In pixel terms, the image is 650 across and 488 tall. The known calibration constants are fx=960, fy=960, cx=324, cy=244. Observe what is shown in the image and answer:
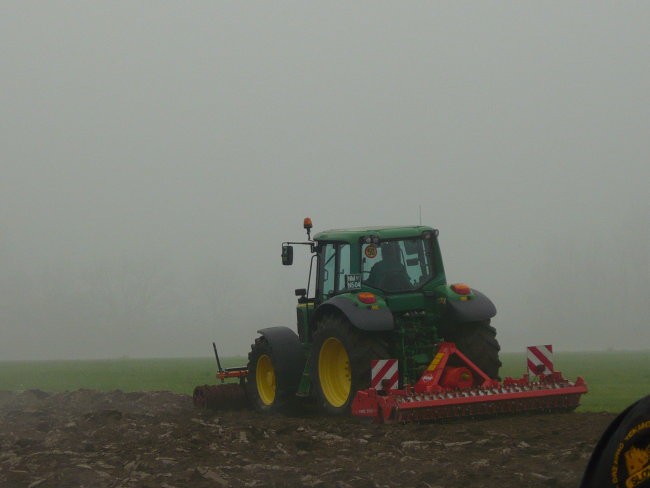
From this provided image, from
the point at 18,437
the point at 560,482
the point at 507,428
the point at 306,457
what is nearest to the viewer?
the point at 560,482

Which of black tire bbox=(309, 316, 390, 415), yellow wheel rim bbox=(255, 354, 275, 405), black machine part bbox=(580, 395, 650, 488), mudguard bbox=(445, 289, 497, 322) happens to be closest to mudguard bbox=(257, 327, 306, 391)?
yellow wheel rim bbox=(255, 354, 275, 405)

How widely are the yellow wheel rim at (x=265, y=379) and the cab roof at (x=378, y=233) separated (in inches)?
91.4

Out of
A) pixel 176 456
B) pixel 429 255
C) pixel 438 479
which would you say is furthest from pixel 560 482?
pixel 429 255

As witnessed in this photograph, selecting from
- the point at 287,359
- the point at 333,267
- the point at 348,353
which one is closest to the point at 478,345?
the point at 348,353

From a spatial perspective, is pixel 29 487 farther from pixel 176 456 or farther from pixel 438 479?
pixel 438 479

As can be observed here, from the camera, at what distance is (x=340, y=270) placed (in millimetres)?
13359

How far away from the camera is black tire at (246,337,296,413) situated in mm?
14023

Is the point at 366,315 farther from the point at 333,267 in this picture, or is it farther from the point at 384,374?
the point at 333,267

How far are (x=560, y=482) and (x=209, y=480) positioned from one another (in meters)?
2.96

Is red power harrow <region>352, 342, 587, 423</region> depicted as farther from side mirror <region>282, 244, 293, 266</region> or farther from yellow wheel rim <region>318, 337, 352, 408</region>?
side mirror <region>282, 244, 293, 266</region>

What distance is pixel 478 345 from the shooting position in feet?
42.0

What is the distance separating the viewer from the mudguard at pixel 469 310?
12617mm

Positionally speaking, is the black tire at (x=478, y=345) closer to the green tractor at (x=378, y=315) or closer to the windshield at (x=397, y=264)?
the green tractor at (x=378, y=315)

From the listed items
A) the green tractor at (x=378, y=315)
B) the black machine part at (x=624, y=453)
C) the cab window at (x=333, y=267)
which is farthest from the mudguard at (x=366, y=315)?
the black machine part at (x=624, y=453)
